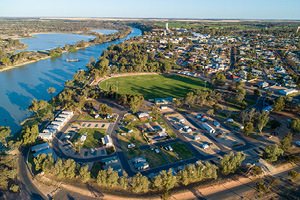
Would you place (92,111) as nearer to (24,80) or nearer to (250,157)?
(250,157)

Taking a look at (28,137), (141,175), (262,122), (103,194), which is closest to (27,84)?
(28,137)

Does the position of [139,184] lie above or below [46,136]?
below

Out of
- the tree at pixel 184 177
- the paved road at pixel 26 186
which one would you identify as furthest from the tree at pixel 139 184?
the paved road at pixel 26 186

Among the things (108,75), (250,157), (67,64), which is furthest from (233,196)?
(67,64)

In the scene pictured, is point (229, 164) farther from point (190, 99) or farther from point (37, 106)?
point (37, 106)

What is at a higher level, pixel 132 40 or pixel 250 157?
pixel 132 40
